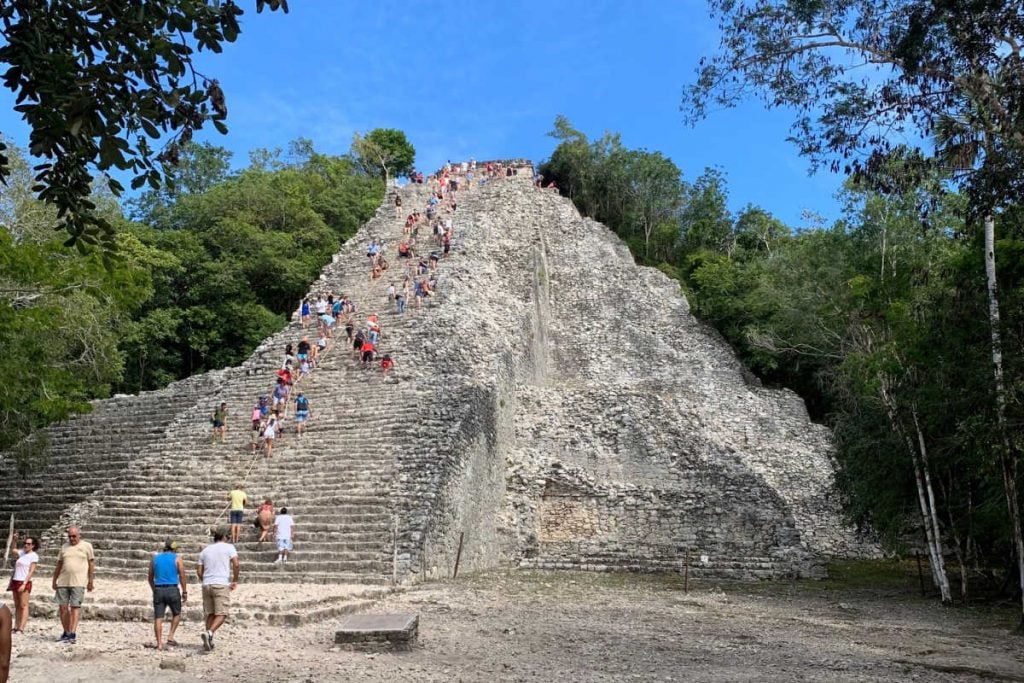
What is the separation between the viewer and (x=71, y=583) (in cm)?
718

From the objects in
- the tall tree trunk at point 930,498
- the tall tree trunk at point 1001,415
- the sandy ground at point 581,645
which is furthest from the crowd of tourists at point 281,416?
the tall tree trunk at point 930,498

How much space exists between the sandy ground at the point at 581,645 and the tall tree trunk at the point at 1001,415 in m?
1.19

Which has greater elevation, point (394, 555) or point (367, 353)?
point (367, 353)

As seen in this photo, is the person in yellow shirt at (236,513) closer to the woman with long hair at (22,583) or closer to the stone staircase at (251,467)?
the stone staircase at (251,467)

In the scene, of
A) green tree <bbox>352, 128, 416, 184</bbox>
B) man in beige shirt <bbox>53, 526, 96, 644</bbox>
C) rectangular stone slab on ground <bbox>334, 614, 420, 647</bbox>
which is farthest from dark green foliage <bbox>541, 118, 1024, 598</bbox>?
green tree <bbox>352, 128, 416, 184</bbox>

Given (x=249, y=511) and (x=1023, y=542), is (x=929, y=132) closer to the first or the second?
(x=1023, y=542)

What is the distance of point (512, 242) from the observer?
87.9ft

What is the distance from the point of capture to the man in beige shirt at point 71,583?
718 centimetres

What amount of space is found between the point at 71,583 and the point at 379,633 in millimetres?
2734

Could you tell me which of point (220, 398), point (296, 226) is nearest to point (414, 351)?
point (220, 398)

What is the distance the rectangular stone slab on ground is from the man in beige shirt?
226cm

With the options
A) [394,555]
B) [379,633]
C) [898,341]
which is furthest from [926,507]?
[379,633]

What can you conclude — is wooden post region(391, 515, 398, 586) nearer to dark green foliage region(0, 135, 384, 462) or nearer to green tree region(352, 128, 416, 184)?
dark green foliage region(0, 135, 384, 462)

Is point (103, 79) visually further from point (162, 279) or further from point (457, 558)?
point (162, 279)
